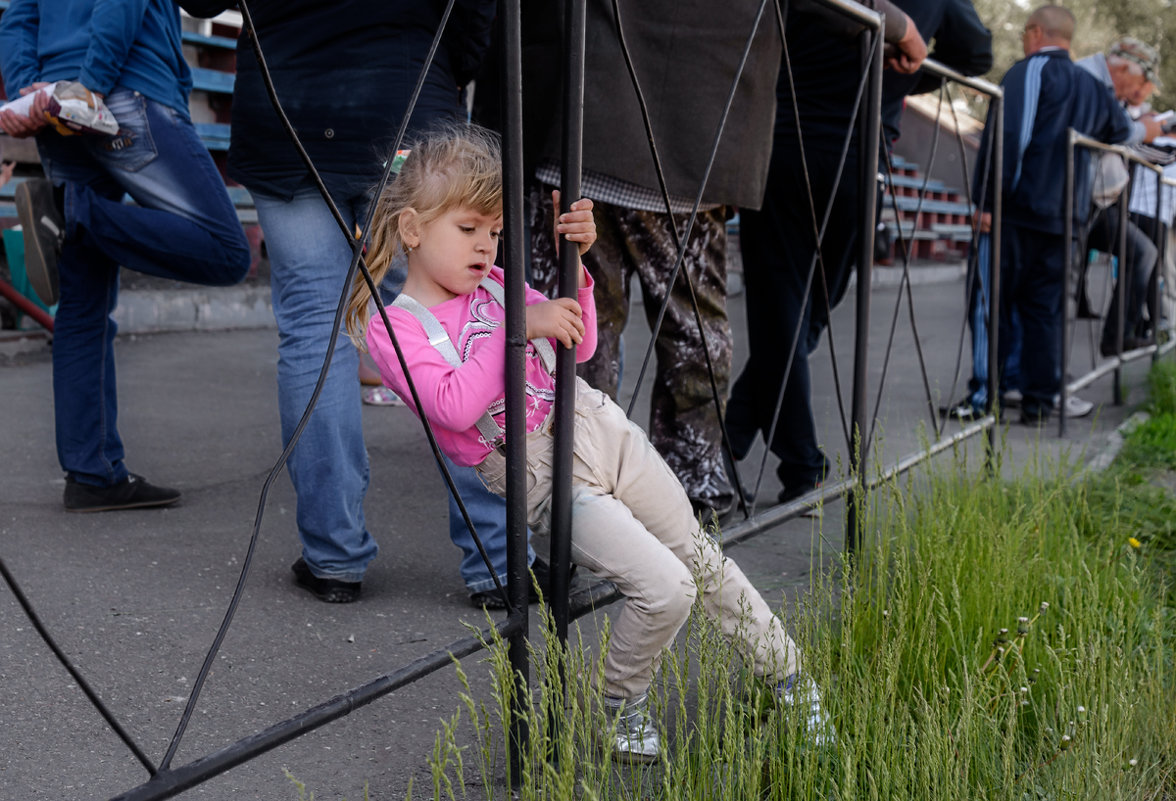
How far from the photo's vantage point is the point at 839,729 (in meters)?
1.95

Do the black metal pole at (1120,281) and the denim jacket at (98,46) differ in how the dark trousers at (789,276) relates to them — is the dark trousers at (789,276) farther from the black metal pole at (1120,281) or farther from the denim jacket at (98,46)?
the black metal pole at (1120,281)

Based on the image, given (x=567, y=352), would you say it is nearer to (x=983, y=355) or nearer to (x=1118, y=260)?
(x=983, y=355)

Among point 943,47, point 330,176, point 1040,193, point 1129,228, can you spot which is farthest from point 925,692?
point 1129,228

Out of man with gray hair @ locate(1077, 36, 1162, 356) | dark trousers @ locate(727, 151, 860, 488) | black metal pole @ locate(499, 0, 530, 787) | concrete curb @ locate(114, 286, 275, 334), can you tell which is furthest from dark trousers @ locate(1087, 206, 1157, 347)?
black metal pole @ locate(499, 0, 530, 787)

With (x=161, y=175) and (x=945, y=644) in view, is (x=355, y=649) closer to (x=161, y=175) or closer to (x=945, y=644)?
(x=945, y=644)

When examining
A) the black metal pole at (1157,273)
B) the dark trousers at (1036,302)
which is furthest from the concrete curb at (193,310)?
the black metal pole at (1157,273)

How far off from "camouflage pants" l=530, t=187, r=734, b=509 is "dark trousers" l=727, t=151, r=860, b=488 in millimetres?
Answer: 467

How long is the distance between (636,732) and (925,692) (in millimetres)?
568

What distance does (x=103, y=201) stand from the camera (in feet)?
11.1

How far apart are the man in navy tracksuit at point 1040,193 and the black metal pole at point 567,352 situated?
4.19 meters

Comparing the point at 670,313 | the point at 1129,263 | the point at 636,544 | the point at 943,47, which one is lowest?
the point at 636,544

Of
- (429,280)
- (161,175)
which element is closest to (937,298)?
(161,175)

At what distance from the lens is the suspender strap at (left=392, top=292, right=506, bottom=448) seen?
6.73 ft

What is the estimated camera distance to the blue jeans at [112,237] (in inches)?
134
